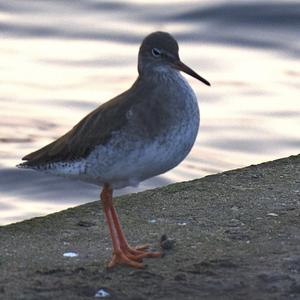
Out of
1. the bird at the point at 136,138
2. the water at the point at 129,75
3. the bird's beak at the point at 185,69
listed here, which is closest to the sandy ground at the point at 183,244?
the bird at the point at 136,138

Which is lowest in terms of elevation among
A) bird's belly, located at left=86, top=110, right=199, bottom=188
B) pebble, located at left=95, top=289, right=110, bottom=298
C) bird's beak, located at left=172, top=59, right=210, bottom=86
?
pebble, located at left=95, top=289, right=110, bottom=298

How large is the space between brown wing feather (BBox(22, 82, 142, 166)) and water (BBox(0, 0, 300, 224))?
11.3 feet

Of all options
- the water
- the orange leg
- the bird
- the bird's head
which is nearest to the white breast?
the bird

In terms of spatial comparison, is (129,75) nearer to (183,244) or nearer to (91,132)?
(91,132)

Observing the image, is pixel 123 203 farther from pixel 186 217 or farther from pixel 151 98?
pixel 151 98

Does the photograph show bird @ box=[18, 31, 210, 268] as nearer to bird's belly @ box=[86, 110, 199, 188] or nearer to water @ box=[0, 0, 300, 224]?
bird's belly @ box=[86, 110, 199, 188]

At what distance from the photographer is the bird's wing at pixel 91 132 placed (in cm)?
773

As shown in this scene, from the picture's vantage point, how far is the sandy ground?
7.08 m

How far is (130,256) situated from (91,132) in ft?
2.73

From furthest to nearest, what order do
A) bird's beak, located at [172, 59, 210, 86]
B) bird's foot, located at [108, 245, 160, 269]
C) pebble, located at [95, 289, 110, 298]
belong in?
bird's beak, located at [172, 59, 210, 86], bird's foot, located at [108, 245, 160, 269], pebble, located at [95, 289, 110, 298]

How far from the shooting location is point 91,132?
308 inches

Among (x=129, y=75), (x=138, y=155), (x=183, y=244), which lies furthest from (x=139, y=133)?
(x=129, y=75)

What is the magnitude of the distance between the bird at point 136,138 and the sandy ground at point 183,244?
23cm

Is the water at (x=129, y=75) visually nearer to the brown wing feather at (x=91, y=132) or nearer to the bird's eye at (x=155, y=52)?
the brown wing feather at (x=91, y=132)
